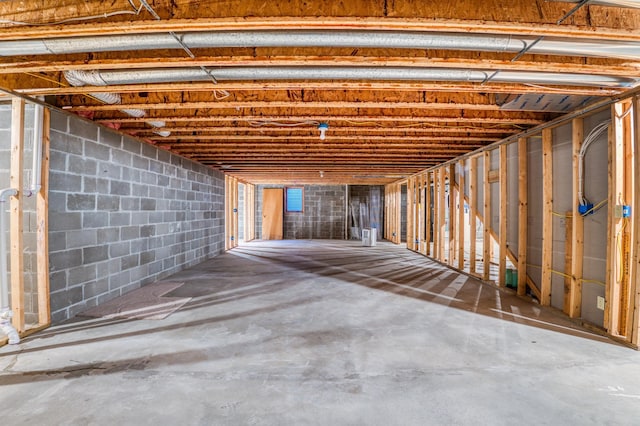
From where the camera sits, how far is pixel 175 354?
2.39 metres

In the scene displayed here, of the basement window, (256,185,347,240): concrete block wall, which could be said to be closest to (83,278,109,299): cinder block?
(256,185,347,240): concrete block wall

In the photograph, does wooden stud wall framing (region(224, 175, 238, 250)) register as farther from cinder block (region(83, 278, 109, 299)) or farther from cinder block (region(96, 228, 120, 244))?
cinder block (region(83, 278, 109, 299))

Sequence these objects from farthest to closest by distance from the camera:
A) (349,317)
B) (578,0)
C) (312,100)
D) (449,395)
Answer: (349,317)
(312,100)
(449,395)
(578,0)

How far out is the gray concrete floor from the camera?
171cm

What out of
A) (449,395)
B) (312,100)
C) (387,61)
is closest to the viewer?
(449,395)

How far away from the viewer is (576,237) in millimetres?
3156

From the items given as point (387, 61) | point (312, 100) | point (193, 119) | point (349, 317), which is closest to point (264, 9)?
point (387, 61)

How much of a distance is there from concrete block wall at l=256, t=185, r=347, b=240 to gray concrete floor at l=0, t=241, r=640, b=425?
7.82m

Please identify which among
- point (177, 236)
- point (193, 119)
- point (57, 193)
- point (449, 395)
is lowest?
point (449, 395)

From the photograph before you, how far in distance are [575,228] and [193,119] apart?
414 centimetres

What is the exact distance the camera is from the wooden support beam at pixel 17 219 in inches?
107

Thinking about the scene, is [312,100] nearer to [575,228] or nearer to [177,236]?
[575,228]

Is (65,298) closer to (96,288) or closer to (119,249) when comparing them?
(96,288)

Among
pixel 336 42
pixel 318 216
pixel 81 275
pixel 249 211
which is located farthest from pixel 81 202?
pixel 318 216
